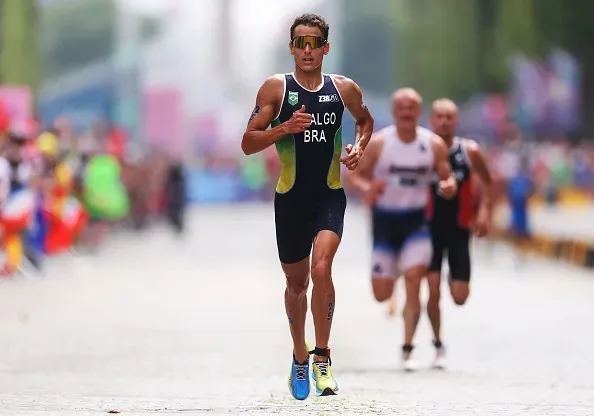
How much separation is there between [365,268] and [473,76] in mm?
38744

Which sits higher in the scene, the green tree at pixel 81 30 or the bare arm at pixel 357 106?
the green tree at pixel 81 30

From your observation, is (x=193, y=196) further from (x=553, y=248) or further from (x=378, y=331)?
(x=378, y=331)

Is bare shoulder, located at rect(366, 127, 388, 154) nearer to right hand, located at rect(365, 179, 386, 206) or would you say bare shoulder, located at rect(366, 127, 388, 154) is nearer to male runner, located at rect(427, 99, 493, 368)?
right hand, located at rect(365, 179, 386, 206)

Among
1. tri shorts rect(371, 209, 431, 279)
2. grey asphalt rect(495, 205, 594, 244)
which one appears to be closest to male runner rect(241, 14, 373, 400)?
tri shorts rect(371, 209, 431, 279)

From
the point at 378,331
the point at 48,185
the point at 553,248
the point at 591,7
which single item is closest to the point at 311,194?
the point at 378,331

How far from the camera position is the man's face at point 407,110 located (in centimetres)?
1196

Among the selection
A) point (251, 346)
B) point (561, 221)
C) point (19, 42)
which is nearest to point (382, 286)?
point (251, 346)

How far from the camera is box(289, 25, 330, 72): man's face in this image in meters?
9.22

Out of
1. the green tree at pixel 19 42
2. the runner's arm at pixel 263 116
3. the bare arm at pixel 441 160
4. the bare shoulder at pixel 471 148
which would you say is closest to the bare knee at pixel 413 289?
the bare arm at pixel 441 160

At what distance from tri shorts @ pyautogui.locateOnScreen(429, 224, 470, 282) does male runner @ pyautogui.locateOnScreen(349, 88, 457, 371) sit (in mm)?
370

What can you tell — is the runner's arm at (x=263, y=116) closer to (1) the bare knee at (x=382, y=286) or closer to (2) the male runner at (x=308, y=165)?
(2) the male runner at (x=308, y=165)

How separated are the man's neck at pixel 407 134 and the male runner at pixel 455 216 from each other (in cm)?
53

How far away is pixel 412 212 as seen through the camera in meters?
12.2

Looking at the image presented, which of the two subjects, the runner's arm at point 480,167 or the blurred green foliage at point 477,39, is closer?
the runner's arm at point 480,167
